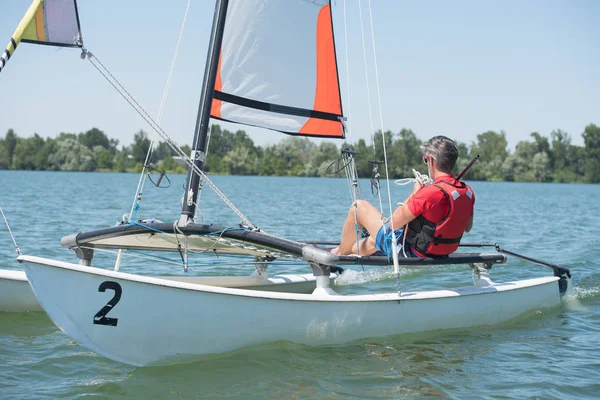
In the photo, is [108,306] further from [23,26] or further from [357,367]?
[23,26]

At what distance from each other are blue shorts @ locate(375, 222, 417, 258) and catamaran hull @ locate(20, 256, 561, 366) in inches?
13.8

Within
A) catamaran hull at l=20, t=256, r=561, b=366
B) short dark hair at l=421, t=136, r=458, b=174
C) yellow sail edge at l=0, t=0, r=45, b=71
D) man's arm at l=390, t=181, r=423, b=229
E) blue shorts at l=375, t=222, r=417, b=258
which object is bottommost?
catamaran hull at l=20, t=256, r=561, b=366

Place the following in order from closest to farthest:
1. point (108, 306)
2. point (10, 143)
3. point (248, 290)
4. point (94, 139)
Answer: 1. point (108, 306)
2. point (248, 290)
3. point (10, 143)
4. point (94, 139)

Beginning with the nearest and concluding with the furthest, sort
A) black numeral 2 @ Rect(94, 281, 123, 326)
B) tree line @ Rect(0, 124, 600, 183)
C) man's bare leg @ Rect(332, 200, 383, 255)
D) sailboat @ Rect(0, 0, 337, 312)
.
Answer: black numeral 2 @ Rect(94, 281, 123, 326)
sailboat @ Rect(0, 0, 337, 312)
man's bare leg @ Rect(332, 200, 383, 255)
tree line @ Rect(0, 124, 600, 183)

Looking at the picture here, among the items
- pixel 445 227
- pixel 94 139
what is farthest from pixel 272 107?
pixel 94 139

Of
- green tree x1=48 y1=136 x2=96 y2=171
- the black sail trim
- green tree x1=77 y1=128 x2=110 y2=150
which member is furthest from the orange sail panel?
green tree x1=77 y1=128 x2=110 y2=150

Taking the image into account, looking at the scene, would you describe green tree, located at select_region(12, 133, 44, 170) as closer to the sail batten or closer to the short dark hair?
the sail batten

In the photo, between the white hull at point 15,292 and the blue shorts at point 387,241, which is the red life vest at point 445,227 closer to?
the blue shorts at point 387,241

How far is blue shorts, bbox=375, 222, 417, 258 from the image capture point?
5039 mm

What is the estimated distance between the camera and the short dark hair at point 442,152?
5.05 metres

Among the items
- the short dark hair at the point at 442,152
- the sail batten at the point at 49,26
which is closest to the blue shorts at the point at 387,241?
the short dark hair at the point at 442,152

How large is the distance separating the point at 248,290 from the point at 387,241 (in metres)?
1.29

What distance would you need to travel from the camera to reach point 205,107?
5.11m

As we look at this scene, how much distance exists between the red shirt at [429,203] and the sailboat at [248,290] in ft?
1.36
